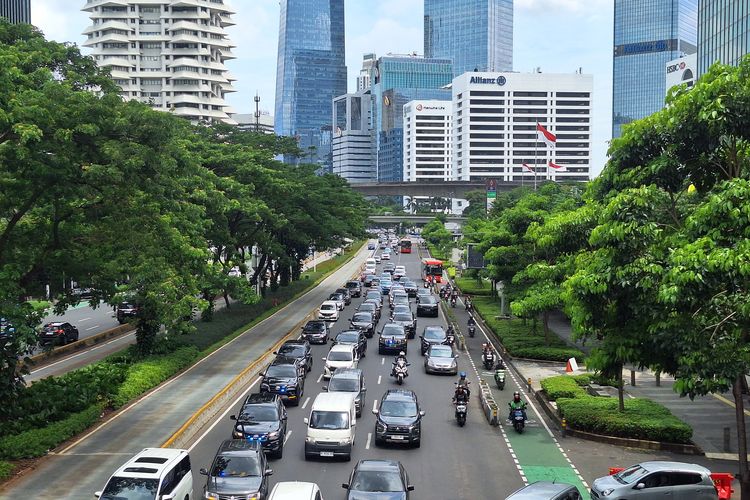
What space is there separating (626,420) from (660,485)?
7.55 metres

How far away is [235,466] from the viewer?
1959 cm

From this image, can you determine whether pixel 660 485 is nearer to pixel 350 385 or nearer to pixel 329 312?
pixel 350 385

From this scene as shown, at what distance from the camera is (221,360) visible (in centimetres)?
4084

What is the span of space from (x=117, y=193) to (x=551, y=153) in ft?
566

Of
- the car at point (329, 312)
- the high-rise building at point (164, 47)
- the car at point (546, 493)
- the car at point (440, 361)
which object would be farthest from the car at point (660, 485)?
the high-rise building at point (164, 47)

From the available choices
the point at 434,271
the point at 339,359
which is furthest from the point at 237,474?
the point at 434,271

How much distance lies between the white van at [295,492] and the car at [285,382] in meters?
13.2

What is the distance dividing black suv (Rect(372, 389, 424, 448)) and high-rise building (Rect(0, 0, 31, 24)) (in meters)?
106

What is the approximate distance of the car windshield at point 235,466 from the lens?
63.6 feet

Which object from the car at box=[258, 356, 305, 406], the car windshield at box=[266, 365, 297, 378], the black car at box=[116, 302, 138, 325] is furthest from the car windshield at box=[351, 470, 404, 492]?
the black car at box=[116, 302, 138, 325]

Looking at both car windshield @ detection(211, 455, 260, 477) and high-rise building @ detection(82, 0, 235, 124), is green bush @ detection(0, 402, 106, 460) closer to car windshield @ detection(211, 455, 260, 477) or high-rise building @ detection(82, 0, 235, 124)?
car windshield @ detection(211, 455, 260, 477)

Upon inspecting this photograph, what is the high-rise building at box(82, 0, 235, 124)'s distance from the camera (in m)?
132

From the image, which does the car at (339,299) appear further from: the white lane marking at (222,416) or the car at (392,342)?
the white lane marking at (222,416)

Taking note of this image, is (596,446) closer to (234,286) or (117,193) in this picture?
(117,193)
